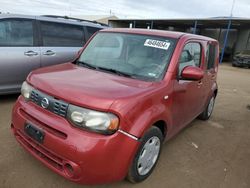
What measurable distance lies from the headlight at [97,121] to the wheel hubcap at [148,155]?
619mm

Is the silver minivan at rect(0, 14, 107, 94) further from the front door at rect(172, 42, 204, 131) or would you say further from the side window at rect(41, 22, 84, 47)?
the front door at rect(172, 42, 204, 131)

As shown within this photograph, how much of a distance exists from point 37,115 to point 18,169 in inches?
33.2

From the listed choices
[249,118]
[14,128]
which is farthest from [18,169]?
[249,118]

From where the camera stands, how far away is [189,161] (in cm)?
345

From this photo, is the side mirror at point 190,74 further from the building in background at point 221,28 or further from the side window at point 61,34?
the building in background at point 221,28

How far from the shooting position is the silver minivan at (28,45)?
4691 mm

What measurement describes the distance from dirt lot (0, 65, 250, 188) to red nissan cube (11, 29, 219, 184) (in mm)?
375

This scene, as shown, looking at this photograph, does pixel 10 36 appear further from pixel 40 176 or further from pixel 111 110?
pixel 111 110

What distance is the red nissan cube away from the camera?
216cm

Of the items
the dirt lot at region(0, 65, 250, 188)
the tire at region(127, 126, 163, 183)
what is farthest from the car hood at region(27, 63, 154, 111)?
the dirt lot at region(0, 65, 250, 188)

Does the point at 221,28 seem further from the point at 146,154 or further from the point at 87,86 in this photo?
the point at 87,86

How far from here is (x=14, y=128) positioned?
2.79 m

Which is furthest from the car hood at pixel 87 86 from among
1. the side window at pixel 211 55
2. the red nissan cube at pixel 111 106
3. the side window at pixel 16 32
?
the side window at pixel 16 32

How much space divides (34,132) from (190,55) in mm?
2387
